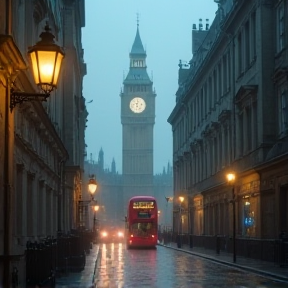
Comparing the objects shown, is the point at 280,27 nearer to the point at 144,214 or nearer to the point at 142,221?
the point at 144,214

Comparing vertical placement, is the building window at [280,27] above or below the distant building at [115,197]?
above

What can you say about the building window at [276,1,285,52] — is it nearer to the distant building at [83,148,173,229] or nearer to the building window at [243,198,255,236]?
the building window at [243,198,255,236]

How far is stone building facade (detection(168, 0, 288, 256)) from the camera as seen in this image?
38.0 metres

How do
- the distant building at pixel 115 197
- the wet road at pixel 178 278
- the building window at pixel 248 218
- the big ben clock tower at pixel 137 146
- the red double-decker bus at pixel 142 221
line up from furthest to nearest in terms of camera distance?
1. the big ben clock tower at pixel 137 146
2. the distant building at pixel 115 197
3. the red double-decker bus at pixel 142 221
4. the building window at pixel 248 218
5. the wet road at pixel 178 278

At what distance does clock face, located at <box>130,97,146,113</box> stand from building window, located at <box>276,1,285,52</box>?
462 ft

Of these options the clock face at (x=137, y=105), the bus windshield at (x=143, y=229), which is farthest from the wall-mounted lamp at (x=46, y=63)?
the clock face at (x=137, y=105)

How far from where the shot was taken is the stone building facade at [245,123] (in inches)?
1497

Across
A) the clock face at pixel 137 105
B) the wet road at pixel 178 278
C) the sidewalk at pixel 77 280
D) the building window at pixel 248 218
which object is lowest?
the wet road at pixel 178 278

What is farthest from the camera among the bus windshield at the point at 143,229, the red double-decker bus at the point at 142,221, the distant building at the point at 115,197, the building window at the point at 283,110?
the distant building at the point at 115,197

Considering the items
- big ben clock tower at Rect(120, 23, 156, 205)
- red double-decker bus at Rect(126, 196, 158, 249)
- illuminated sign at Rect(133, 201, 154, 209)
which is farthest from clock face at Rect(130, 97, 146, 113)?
illuminated sign at Rect(133, 201, 154, 209)

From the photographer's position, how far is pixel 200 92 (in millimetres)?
65125

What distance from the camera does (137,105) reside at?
180250 millimetres

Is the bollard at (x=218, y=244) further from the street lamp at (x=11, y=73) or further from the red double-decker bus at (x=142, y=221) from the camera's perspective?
the street lamp at (x=11, y=73)

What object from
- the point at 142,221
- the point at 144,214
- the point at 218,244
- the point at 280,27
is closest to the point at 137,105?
the point at 142,221
